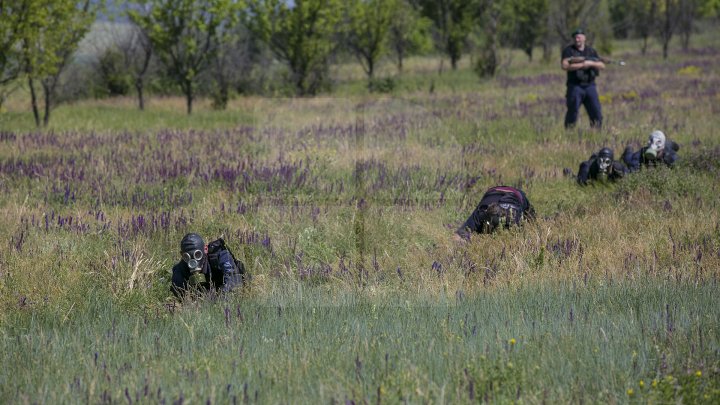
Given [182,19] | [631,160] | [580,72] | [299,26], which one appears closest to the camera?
[631,160]

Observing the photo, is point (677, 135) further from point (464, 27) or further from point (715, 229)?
point (464, 27)

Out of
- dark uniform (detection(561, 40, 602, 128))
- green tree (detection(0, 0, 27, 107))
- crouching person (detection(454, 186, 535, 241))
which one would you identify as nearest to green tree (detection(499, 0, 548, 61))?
dark uniform (detection(561, 40, 602, 128))

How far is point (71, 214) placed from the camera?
7.54 meters

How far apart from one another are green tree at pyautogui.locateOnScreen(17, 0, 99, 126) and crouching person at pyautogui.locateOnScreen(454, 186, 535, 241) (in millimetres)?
11076

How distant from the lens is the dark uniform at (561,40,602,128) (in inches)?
499

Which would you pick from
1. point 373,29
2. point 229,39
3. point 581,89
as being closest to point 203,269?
point 581,89

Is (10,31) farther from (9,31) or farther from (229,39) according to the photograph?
(229,39)

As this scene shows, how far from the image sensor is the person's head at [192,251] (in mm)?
5363

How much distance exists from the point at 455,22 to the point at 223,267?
136 ft

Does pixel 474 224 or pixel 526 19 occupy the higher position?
pixel 526 19

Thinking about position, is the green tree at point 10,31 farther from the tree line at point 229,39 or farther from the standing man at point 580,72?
the standing man at point 580,72

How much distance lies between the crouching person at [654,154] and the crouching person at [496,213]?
268 centimetres

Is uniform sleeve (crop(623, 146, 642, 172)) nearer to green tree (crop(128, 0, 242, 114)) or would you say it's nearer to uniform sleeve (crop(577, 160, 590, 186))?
uniform sleeve (crop(577, 160, 590, 186))

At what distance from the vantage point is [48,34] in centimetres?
1644
